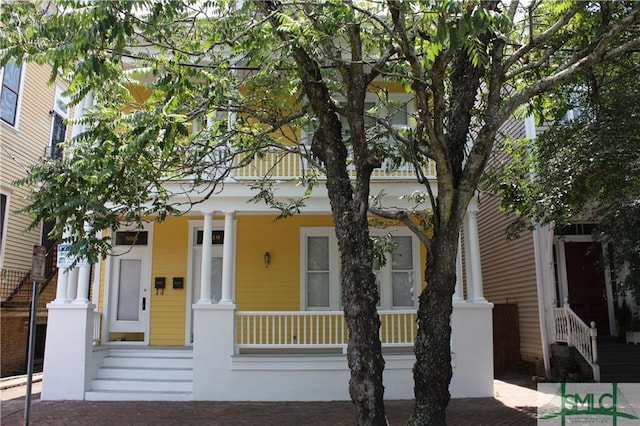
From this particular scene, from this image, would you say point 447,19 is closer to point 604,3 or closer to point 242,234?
point 604,3

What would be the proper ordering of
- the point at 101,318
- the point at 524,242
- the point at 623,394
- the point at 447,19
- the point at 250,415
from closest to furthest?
the point at 447,19, the point at 250,415, the point at 623,394, the point at 101,318, the point at 524,242

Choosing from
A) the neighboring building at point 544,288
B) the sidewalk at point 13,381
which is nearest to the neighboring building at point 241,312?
the sidewalk at point 13,381

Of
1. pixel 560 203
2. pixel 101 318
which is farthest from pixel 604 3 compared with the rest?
pixel 101 318

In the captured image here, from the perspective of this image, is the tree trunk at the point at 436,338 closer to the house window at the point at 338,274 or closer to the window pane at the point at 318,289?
the house window at the point at 338,274

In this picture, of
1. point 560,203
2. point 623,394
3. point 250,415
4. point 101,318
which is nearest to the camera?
point 560,203

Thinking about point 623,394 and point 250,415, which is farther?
point 623,394

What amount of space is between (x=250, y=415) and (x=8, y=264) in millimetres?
8176

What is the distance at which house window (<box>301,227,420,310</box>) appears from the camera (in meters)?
12.4

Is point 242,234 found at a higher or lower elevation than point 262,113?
lower

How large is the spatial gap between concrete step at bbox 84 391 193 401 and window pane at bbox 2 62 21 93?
7768mm

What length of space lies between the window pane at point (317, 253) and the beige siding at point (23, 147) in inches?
276

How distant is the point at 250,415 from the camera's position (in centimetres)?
887

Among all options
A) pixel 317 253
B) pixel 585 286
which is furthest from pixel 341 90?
pixel 585 286

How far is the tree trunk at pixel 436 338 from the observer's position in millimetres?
5387
